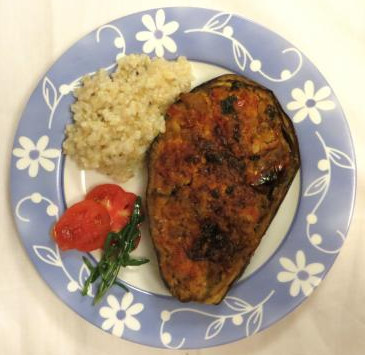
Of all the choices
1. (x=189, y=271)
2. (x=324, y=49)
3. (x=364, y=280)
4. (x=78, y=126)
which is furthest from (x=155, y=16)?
(x=364, y=280)

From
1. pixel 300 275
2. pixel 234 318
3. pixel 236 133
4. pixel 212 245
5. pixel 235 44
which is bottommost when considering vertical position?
pixel 234 318

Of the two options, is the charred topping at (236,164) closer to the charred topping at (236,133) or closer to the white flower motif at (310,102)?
the charred topping at (236,133)

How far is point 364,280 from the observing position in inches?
83.0

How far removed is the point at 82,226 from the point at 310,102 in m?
1.12

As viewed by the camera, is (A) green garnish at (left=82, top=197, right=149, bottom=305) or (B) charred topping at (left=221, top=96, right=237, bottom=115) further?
(A) green garnish at (left=82, top=197, right=149, bottom=305)

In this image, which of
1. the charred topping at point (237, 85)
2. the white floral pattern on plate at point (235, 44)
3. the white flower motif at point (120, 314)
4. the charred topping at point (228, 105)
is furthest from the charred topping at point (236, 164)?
the white flower motif at point (120, 314)

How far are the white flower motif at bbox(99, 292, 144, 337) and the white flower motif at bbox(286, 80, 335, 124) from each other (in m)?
1.09

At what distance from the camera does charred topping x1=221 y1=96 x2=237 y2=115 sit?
1866 mm

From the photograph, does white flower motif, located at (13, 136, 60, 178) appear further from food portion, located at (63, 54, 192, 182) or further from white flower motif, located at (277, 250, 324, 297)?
white flower motif, located at (277, 250, 324, 297)

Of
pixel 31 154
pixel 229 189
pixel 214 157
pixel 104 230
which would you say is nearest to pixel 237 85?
pixel 214 157

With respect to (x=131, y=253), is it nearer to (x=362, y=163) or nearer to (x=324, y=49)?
(x=362, y=163)

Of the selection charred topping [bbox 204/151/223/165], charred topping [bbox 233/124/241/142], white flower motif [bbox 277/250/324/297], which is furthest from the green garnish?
white flower motif [bbox 277/250/324/297]

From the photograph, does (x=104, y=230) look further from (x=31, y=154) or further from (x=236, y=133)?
(x=236, y=133)

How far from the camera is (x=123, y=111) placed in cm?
190
